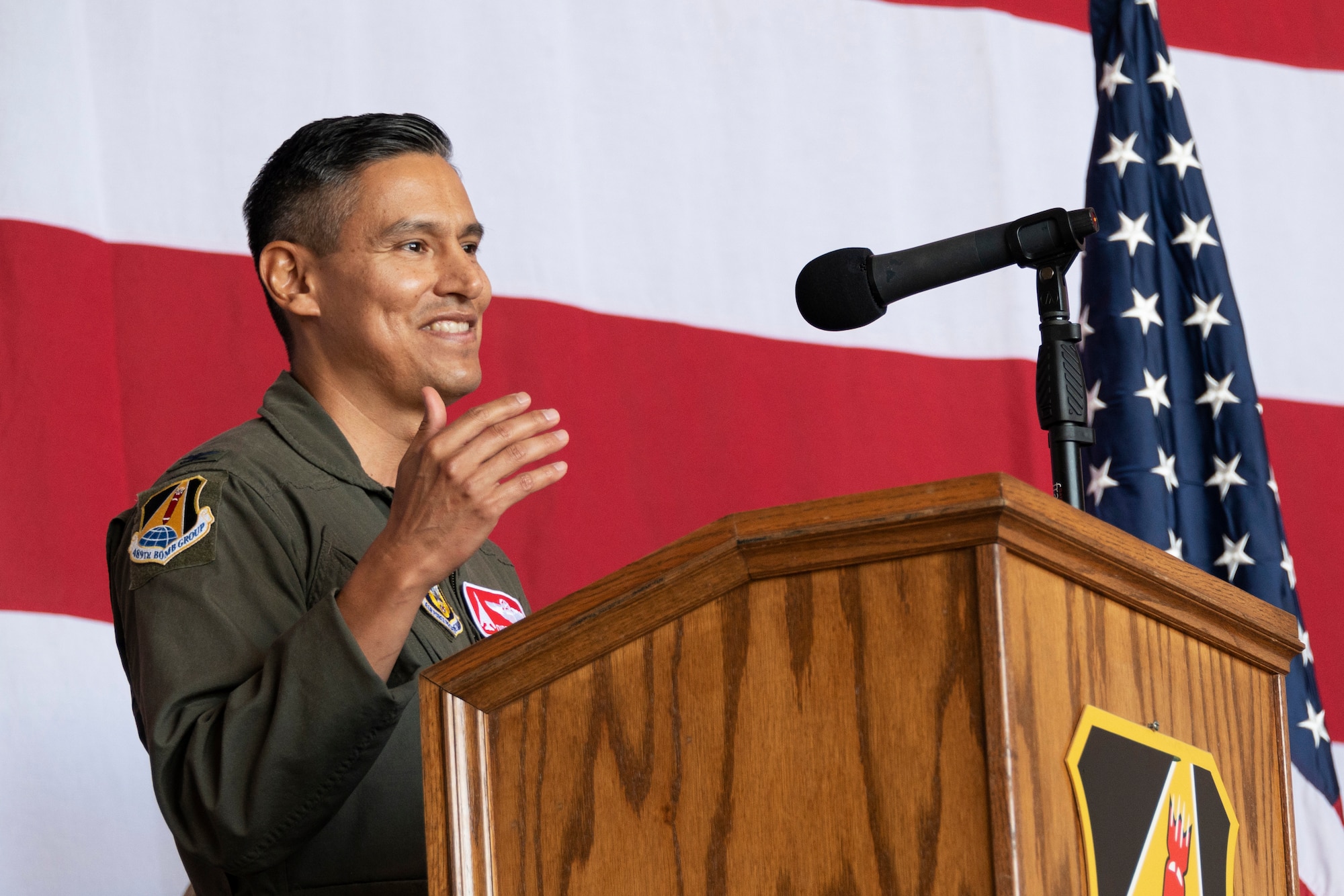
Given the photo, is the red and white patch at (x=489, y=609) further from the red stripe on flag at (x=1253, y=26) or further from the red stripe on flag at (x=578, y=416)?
the red stripe on flag at (x=1253, y=26)

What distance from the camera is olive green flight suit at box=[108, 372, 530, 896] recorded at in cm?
97

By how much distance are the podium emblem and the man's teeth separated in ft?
3.01

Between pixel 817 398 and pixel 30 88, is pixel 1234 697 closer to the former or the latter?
pixel 817 398

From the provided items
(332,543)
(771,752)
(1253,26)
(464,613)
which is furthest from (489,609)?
(1253,26)

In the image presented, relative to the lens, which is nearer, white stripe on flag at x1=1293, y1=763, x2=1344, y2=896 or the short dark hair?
the short dark hair

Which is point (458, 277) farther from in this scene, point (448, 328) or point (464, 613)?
point (464, 613)

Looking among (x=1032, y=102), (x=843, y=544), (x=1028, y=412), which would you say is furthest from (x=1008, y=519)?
(x=1032, y=102)

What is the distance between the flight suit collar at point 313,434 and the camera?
1.33 meters

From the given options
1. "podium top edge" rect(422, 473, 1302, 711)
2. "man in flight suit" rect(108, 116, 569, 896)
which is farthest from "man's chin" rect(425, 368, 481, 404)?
"podium top edge" rect(422, 473, 1302, 711)

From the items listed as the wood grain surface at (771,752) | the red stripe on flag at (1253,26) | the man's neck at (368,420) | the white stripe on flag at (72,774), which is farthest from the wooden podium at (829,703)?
the red stripe on flag at (1253,26)

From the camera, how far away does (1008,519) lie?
0.67 m

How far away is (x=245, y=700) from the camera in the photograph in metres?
1.00

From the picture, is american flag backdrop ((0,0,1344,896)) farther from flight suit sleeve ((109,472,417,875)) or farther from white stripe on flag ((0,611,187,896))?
flight suit sleeve ((109,472,417,875))

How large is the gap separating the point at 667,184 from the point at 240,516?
A: 1.44m
